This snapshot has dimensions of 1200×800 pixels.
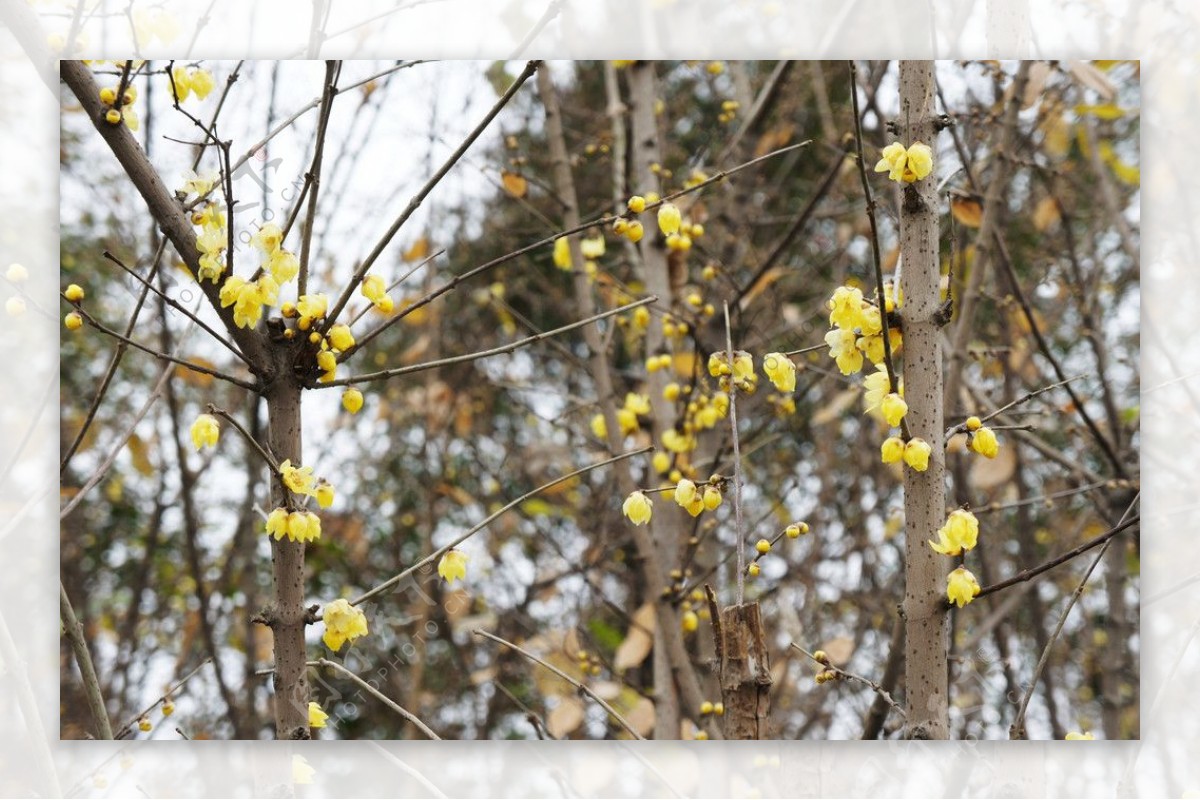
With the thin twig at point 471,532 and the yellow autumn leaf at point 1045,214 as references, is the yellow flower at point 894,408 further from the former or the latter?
the yellow autumn leaf at point 1045,214

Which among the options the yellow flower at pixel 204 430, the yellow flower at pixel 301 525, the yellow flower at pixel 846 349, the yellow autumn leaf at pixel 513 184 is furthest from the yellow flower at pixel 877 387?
the yellow autumn leaf at pixel 513 184

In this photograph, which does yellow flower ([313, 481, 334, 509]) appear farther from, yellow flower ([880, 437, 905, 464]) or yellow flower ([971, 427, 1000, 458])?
yellow flower ([971, 427, 1000, 458])

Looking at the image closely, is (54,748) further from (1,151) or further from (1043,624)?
(1043,624)

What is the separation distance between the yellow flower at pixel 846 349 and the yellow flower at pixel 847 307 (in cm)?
1

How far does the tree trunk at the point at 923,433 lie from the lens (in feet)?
3.96

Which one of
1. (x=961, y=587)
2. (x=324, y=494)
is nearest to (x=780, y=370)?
(x=961, y=587)

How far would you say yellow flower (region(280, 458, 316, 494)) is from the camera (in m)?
1.14

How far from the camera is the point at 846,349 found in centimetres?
123

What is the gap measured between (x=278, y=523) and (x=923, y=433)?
725mm

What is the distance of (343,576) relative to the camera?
8.48ft

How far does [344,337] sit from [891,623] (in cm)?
143

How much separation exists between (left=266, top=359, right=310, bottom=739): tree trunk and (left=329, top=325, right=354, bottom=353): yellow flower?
0.17ft

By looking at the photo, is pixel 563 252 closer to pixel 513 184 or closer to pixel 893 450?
pixel 513 184

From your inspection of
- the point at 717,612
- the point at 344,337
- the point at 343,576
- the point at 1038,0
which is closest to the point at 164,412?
the point at 343,576
